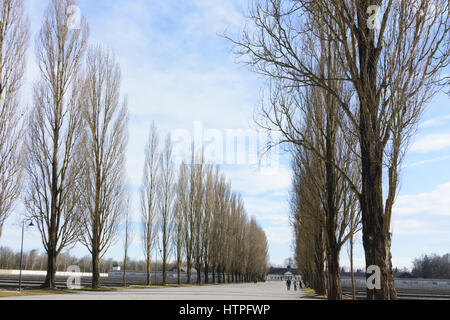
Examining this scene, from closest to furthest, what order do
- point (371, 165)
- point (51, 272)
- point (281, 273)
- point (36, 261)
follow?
point (371, 165)
point (51, 272)
point (36, 261)
point (281, 273)

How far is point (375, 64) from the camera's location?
313 inches

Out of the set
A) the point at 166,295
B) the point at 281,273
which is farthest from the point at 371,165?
the point at 281,273

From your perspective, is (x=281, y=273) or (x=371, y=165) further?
(x=281, y=273)

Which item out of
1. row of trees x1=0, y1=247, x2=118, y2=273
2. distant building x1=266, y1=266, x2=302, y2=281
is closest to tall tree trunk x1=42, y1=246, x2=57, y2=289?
row of trees x1=0, y1=247, x2=118, y2=273

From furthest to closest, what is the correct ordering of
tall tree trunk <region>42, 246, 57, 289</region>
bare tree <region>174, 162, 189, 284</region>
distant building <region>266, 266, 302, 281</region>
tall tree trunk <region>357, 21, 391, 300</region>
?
distant building <region>266, 266, 302, 281</region> < bare tree <region>174, 162, 189, 284</region> < tall tree trunk <region>42, 246, 57, 289</region> < tall tree trunk <region>357, 21, 391, 300</region>

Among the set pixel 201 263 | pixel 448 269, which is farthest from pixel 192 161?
pixel 448 269

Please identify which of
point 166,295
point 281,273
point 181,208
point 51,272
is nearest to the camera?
point 166,295

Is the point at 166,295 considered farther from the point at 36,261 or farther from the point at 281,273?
the point at 281,273

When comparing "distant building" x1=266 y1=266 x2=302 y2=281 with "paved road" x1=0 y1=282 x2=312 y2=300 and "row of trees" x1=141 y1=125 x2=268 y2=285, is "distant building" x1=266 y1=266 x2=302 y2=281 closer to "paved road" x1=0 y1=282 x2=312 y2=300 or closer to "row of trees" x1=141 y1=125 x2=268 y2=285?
"row of trees" x1=141 y1=125 x2=268 y2=285

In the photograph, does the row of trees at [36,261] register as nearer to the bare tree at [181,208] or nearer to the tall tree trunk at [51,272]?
the bare tree at [181,208]

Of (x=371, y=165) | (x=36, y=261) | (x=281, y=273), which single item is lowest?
(x=281, y=273)

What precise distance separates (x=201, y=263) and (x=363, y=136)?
130 ft

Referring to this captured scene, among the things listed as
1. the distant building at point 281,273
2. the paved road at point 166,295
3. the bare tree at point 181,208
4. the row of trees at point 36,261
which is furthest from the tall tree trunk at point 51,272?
the distant building at point 281,273
